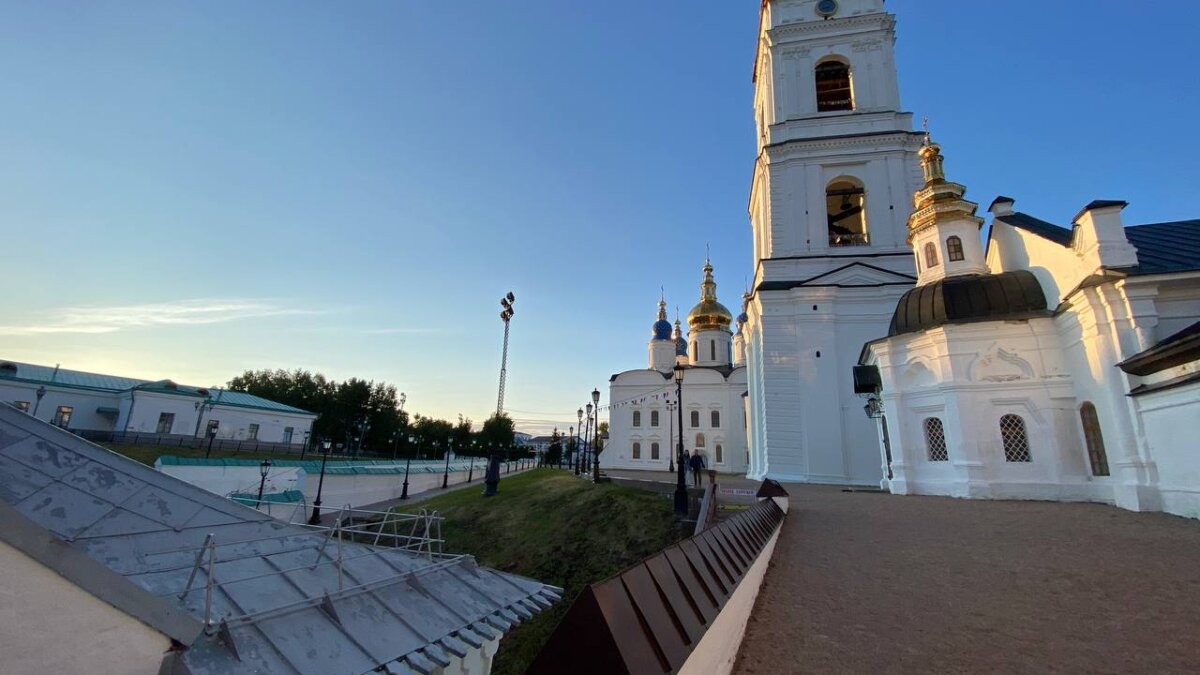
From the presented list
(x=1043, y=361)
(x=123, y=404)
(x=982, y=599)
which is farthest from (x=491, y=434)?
(x=982, y=599)

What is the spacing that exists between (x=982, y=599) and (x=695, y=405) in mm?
40258

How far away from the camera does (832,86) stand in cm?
3039

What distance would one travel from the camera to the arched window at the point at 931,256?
64.3 ft

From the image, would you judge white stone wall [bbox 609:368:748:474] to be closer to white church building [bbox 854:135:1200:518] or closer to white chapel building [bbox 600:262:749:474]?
white chapel building [bbox 600:262:749:474]

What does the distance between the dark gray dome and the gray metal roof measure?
691 inches

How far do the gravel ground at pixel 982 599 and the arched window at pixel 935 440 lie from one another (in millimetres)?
5901

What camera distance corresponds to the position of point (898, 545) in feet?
28.6

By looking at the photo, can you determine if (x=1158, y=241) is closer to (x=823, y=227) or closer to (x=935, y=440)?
(x=935, y=440)

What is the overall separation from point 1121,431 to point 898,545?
9075 millimetres

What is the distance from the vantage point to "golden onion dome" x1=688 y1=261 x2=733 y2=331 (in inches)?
1921

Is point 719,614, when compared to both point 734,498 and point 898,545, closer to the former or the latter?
point 898,545

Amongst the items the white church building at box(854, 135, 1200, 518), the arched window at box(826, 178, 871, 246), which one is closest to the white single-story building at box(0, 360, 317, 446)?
the white church building at box(854, 135, 1200, 518)

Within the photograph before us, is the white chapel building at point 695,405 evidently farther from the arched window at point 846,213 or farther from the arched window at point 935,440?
the arched window at point 935,440

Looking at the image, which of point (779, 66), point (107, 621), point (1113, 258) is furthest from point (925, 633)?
point (779, 66)
